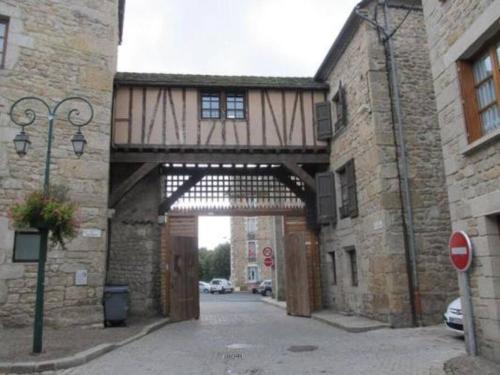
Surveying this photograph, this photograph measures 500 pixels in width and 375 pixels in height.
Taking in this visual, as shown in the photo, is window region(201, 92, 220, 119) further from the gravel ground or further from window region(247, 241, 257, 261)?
window region(247, 241, 257, 261)

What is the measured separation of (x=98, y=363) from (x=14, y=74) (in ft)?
20.3

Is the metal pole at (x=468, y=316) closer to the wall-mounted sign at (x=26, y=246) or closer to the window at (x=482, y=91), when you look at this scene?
the window at (x=482, y=91)

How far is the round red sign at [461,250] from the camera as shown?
5.65 meters

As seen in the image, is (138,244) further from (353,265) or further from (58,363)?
(58,363)

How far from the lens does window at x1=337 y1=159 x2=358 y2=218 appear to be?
34.8 ft

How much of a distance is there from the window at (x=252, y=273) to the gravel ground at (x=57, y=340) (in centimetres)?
2933

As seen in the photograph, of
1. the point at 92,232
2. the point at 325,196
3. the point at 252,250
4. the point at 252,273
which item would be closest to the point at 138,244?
the point at 92,232

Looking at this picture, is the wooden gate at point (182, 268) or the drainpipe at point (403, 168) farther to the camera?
the wooden gate at point (182, 268)

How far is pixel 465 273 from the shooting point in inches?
227

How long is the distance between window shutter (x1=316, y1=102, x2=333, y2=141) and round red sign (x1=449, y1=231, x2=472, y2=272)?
6423 millimetres

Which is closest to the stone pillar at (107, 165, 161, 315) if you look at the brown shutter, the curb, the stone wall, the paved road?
the stone wall

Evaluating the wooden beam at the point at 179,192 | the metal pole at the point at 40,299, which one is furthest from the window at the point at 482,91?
the wooden beam at the point at 179,192

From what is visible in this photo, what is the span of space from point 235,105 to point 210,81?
0.90 m

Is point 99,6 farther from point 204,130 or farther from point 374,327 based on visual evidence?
point 374,327
